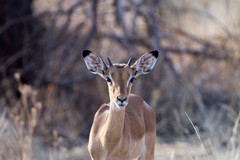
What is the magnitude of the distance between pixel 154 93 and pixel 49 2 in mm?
2088

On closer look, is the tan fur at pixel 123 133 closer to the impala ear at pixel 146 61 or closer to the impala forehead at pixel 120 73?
the impala forehead at pixel 120 73

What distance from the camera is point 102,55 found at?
11234 millimetres

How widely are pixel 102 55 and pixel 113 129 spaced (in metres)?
5.03

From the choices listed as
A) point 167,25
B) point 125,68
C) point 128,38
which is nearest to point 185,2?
point 167,25

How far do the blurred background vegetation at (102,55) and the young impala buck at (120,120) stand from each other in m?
3.80

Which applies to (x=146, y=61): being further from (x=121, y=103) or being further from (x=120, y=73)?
(x=121, y=103)

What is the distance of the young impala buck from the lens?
19.4 ft

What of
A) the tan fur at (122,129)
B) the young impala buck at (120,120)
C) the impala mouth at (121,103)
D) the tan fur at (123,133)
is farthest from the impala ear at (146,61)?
the impala mouth at (121,103)

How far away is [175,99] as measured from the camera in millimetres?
11547

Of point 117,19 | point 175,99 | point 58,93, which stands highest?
point 117,19

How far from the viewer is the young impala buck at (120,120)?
591 centimetres

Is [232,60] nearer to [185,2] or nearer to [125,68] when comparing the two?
[185,2]

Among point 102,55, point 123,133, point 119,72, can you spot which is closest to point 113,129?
point 123,133

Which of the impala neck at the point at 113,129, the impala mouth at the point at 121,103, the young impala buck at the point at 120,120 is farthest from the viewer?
the impala neck at the point at 113,129
